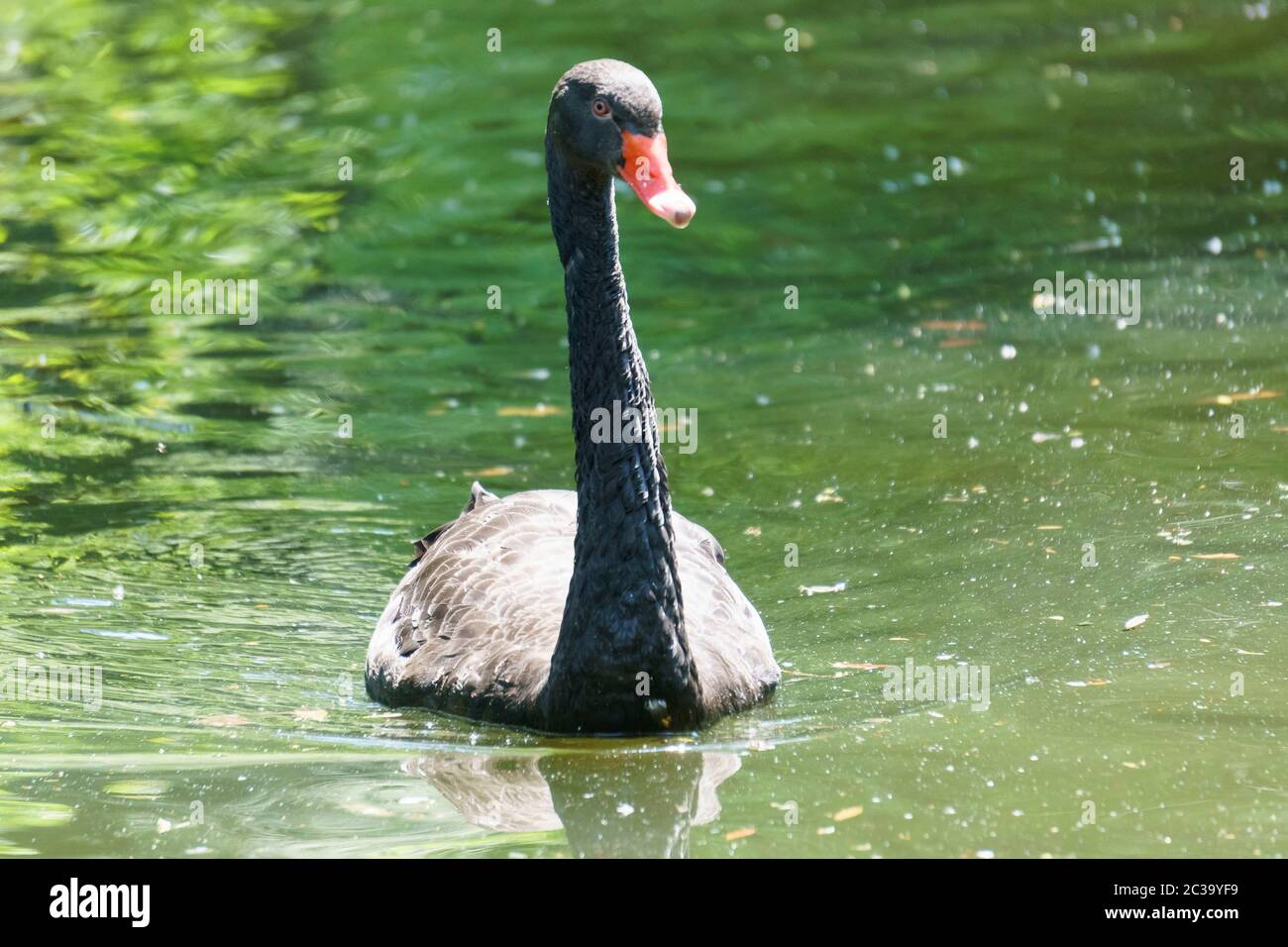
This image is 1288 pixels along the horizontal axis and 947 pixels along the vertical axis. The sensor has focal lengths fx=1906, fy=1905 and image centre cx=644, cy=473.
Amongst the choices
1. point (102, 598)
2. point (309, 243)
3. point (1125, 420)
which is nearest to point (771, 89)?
point (309, 243)

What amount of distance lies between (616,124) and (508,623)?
79.5 inches

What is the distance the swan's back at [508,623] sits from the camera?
702 centimetres

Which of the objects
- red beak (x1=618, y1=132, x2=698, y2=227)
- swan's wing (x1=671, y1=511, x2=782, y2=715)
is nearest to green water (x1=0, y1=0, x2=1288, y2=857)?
swan's wing (x1=671, y1=511, x2=782, y2=715)

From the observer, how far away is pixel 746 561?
9312 millimetres

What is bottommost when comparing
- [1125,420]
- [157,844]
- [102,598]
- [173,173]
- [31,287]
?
[157,844]

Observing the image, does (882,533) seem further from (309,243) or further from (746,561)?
(309,243)

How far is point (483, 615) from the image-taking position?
743 centimetres

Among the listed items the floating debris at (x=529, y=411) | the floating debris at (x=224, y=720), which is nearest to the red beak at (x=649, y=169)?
the floating debris at (x=224, y=720)

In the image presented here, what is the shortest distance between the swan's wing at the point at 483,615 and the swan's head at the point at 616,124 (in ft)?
5.91

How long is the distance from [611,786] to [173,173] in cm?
1246

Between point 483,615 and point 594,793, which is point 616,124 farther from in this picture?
point 594,793

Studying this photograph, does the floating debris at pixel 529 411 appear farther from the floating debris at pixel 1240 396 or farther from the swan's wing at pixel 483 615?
the floating debris at pixel 1240 396

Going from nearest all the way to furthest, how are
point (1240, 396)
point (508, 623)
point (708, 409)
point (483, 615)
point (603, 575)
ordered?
point (603, 575), point (508, 623), point (483, 615), point (1240, 396), point (708, 409)

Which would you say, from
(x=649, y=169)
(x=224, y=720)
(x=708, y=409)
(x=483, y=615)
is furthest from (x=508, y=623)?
(x=708, y=409)
